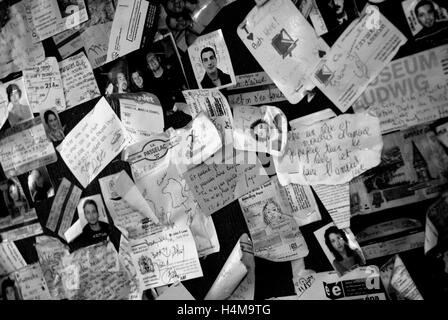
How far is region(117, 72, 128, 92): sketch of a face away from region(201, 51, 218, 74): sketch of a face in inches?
8.0

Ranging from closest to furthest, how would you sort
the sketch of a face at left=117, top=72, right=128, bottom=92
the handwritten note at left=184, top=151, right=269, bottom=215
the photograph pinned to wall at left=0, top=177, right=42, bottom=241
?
the handwritten note at left=184, top=151, right=269, bottom=215
the sketch of a face at left=117, top=72, right=128, bottom=92
the photograph pinned to wall at left=0, top=177, right=42, bottom=241

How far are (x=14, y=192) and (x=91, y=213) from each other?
30 centimetres

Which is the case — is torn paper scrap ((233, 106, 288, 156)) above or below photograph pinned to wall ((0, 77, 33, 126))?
below

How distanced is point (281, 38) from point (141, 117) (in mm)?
363

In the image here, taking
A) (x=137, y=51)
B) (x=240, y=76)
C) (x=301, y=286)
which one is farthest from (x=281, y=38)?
(x=301, y=286)

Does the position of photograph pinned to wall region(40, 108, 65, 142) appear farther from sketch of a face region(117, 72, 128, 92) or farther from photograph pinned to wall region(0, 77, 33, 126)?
sketch of a face region(117, 72, 128, 92)

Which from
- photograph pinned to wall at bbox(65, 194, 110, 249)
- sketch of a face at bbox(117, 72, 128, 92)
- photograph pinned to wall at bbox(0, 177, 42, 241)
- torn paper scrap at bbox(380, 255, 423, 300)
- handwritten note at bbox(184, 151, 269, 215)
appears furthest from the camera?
photograph pinned to wall at bbox(0, 177, 42, 241)
